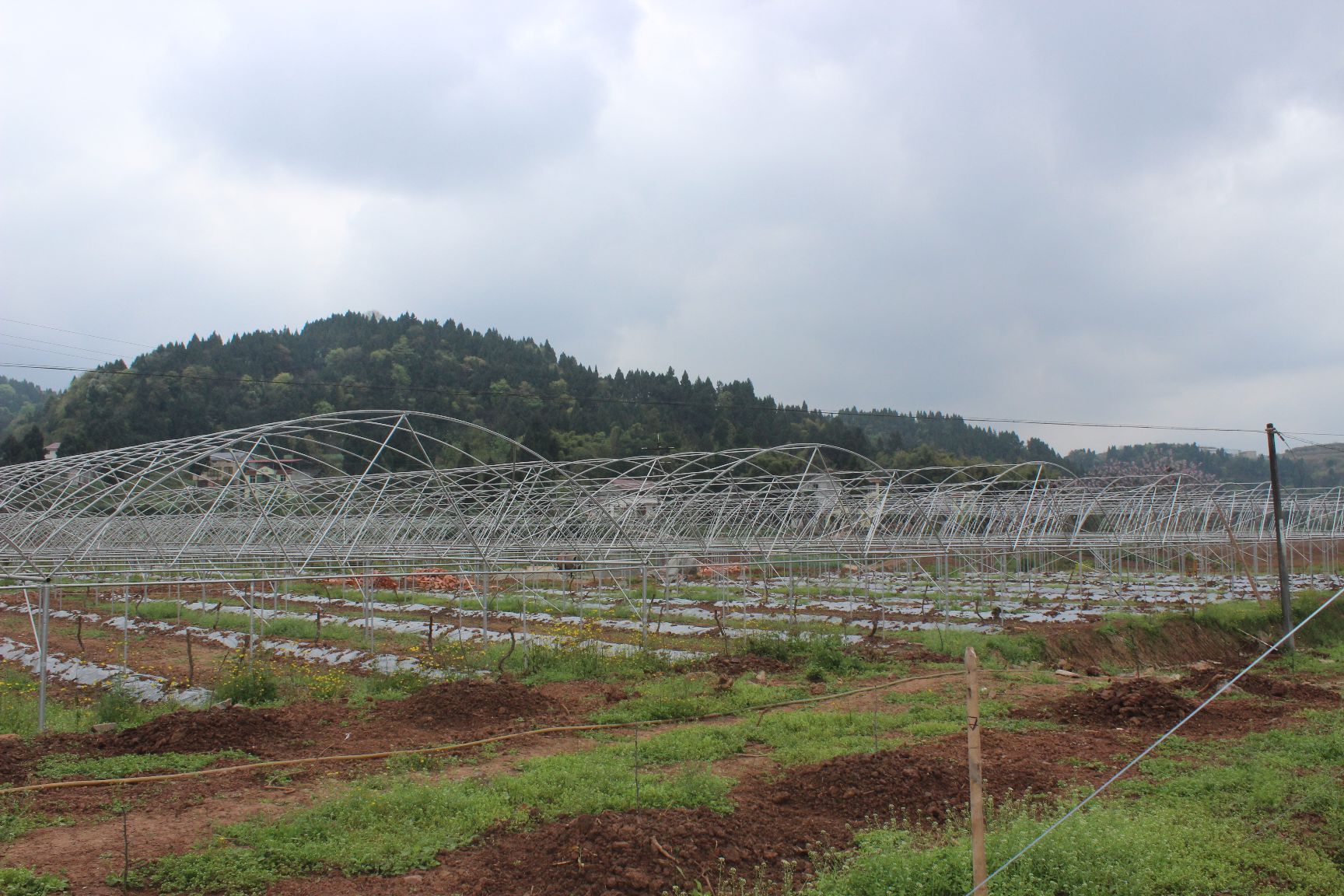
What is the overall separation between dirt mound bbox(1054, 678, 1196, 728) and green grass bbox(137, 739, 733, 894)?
5812mm

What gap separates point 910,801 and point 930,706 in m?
4.95

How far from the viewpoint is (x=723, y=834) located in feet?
22.0

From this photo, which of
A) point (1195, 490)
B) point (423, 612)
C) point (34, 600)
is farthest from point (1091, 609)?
point (34, 600)

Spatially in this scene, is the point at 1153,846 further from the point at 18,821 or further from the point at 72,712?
the point at 72,712

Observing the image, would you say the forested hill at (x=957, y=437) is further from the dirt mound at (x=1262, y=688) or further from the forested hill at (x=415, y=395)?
the dirt mound at (x=1262, y=688)

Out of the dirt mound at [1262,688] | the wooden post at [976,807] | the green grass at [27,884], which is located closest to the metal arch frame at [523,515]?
the dirt mound at [1262,688]

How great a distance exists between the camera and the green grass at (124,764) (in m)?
8.29

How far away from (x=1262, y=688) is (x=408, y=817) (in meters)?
13.0

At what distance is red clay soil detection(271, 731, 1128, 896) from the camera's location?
235 inches

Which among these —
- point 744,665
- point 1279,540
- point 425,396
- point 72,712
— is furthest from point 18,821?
point 425,396

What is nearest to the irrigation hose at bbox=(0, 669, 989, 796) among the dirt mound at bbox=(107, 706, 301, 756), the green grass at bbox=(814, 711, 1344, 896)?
the dirt mound at bbox=(107, 706, 301, 756)

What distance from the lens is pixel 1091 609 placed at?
2412cm

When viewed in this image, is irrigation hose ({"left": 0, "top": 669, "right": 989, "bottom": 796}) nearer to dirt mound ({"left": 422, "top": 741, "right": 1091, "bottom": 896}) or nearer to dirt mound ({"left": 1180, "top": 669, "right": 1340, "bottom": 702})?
dirt mound ({"left": 422, "top": 741, "right": 1091, "bottom": 896})

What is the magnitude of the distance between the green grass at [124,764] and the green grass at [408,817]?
2068mm
